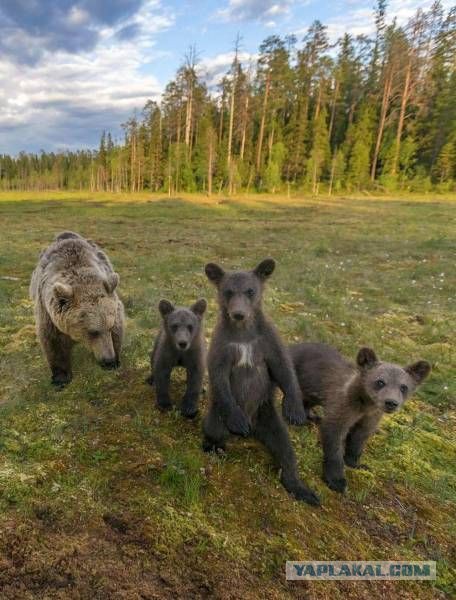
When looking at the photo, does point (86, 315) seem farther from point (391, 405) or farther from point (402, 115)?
point (402, 115)

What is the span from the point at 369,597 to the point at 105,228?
24.5 meters

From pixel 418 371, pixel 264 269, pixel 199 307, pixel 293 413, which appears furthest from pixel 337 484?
pixel 199 307

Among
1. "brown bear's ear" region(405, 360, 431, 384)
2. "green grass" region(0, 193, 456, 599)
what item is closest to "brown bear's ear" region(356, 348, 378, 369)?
"brown bear's ear" region(405, 360, 431, 384)

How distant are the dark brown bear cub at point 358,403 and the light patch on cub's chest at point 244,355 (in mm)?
1053

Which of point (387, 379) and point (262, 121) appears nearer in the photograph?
point (387, 379)

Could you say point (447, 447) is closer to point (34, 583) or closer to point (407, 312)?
point (34, 583)

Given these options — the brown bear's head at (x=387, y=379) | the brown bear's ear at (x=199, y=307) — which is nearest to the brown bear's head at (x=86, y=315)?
the brown bear's ear at (x=199, y=307)

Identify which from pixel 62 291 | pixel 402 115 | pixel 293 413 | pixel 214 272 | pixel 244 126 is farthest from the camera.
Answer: pixel 244 126

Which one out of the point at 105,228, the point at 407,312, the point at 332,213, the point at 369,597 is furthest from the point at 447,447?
the point at 332,213

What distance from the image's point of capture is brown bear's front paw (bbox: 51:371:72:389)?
5340 mm

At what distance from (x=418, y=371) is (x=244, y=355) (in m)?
1.91

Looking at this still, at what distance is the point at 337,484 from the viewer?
12.9 ft

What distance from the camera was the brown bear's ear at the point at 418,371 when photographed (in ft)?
13.7

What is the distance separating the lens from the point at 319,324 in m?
8.79
